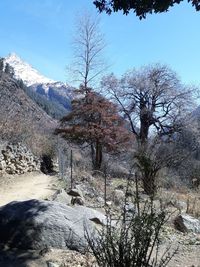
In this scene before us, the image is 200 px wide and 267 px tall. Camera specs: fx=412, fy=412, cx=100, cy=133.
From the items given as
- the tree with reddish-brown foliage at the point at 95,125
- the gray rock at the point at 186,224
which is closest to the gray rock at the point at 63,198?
the gray rock at the point at 186,224

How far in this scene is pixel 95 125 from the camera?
22.1m

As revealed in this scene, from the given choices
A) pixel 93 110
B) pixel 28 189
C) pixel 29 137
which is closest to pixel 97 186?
pixel 28 189

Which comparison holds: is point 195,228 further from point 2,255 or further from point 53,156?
point 53,156

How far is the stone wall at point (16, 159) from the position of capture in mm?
15850

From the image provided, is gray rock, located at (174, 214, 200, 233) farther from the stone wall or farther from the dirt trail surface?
the stone wall

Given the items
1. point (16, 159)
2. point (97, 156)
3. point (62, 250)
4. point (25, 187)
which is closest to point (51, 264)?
point (62, 250)

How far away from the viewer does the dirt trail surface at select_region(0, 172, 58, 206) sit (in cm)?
1184

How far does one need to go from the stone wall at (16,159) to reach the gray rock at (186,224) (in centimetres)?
825

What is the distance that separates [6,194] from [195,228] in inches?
235

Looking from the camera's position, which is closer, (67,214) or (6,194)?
(67,214)

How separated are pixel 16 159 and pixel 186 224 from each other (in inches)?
376

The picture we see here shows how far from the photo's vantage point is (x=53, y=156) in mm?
20703

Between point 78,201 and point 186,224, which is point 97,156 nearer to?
point 78,201

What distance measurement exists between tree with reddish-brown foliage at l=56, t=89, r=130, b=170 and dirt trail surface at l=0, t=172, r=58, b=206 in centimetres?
549
